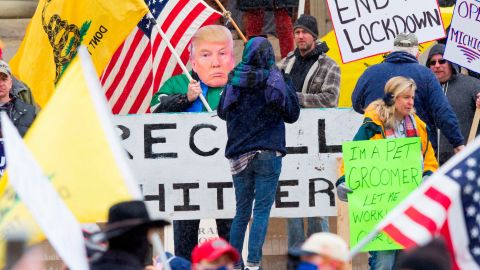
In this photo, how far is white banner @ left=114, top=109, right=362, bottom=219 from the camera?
14.0 metres

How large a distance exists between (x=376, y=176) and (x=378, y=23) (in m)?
2.37

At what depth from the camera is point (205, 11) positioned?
15.3 metres

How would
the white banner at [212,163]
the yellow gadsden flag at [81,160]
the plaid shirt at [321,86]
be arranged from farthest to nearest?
the plaid shirt at [321,86]
the white banner at [212,163]
the yellow gadsden flag at [81,160]

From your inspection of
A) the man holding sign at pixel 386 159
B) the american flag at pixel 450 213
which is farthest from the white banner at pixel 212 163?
the american flag at pixel 450 213

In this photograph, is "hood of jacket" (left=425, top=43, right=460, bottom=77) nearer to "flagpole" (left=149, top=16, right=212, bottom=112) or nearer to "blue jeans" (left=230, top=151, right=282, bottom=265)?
"flagpole" (left=149, top=16, right=212, bottom=112)

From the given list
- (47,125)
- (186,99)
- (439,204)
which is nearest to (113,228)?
(47,125)

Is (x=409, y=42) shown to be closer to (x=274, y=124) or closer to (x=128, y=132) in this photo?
(x=274, y=124)

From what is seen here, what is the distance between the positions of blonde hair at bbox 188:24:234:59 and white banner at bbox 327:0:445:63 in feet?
3.91

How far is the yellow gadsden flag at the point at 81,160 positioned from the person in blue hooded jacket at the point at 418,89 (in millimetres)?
3788

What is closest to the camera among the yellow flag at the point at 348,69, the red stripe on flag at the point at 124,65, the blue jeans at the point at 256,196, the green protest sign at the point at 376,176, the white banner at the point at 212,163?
the green protest sign at the point at 376,176

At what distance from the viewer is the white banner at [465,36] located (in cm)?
1468

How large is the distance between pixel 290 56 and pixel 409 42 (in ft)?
5.48

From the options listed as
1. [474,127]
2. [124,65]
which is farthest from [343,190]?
[124,65]

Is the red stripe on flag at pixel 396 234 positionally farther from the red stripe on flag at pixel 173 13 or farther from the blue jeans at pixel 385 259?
the red stripe on flag at pixel 173 13
